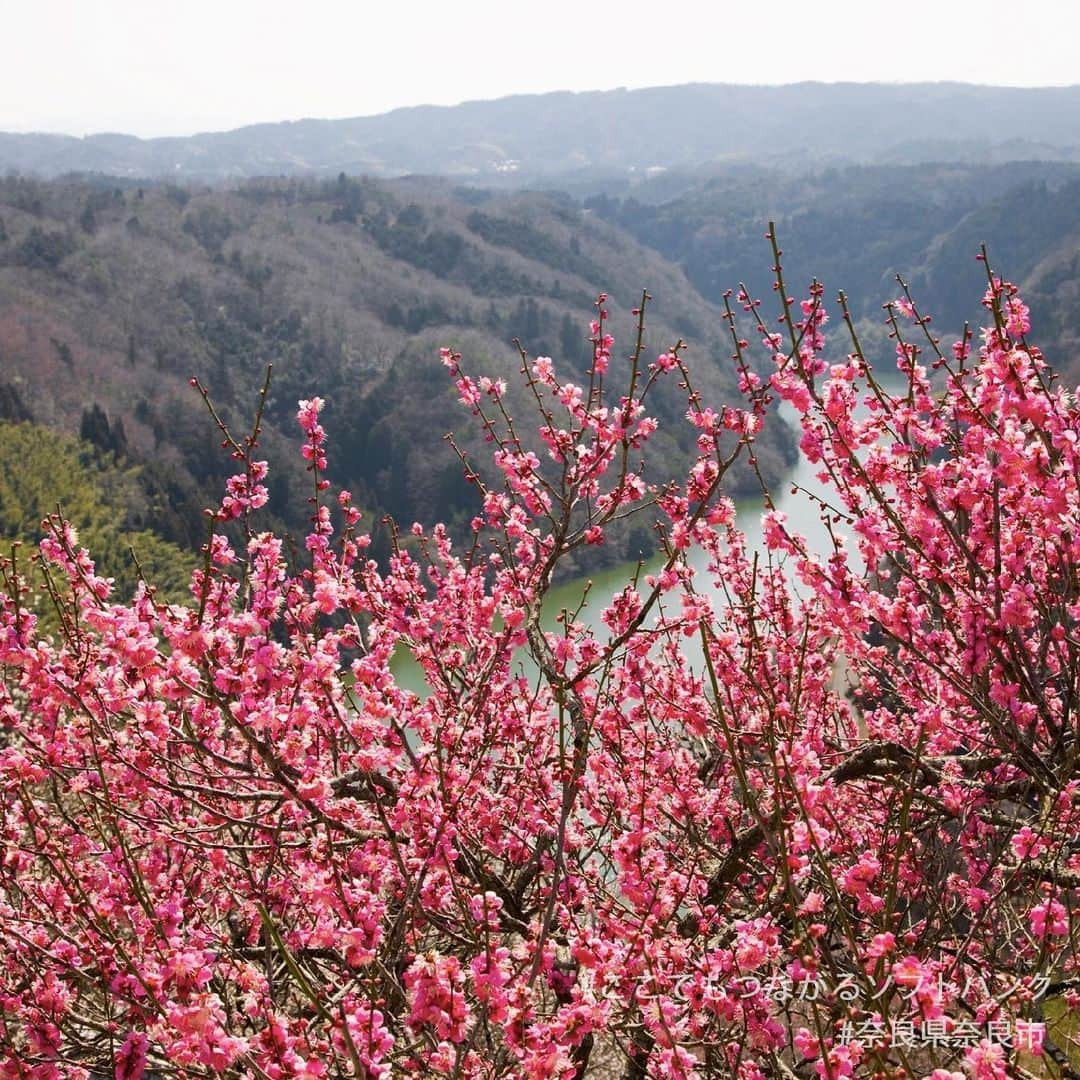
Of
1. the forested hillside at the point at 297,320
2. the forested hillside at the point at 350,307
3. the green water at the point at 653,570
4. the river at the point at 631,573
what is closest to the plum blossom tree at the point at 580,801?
the green water at the point at 653,570

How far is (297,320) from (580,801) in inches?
2966

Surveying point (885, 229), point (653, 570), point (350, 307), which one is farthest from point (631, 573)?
point (885, 229)

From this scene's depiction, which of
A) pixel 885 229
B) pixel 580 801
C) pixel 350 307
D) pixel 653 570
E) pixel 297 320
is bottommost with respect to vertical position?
pixel 653 570

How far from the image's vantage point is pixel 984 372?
3297mm

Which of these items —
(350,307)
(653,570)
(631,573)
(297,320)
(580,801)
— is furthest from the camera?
(350,307)

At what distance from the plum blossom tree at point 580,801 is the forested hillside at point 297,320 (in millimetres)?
37852

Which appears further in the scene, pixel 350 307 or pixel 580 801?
pixel 350 307

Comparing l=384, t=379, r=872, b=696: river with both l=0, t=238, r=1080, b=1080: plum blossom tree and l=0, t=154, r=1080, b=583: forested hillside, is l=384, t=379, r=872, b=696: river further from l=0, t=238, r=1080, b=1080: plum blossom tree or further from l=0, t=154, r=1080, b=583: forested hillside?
l=0, t=238, r=1080, b=1080: plum blossom tree

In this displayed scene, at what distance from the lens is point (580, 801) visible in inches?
211

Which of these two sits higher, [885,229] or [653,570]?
[885,229]

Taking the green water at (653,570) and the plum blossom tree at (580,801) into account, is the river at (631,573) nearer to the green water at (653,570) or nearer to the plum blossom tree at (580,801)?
the green water at (653,570)

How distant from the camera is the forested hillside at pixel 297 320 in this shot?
55.4 meters

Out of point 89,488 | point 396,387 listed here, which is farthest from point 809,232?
point 89,488

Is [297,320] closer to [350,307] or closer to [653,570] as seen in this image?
[350,307]
